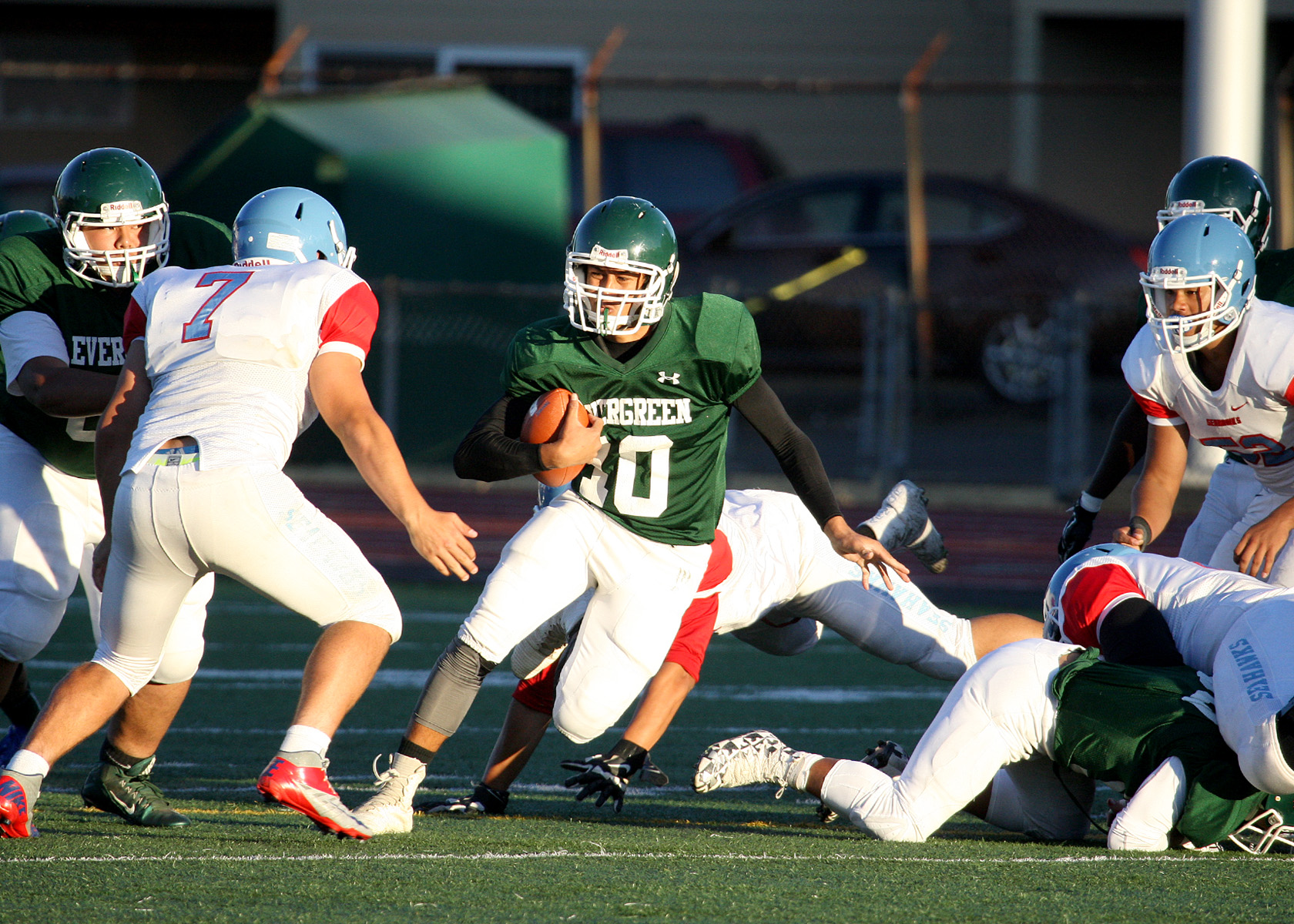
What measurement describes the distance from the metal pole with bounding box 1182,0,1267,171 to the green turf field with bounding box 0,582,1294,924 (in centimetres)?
649

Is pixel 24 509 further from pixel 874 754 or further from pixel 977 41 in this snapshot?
pixel 977 41

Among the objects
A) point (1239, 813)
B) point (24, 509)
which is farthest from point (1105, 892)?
point (24, 509)

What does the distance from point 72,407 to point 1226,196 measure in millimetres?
3542

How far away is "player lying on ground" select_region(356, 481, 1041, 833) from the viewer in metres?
4.27

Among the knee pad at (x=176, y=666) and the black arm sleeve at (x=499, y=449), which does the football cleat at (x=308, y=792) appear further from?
the black arm sleeve at (x=499, y=449)

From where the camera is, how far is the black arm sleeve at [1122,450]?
504cm

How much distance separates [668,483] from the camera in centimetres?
432

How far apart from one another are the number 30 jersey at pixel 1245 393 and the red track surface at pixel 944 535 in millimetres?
3682

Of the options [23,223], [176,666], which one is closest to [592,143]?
[23,223]

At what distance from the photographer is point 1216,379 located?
461 centimetres

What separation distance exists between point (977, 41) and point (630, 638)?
13.5 m

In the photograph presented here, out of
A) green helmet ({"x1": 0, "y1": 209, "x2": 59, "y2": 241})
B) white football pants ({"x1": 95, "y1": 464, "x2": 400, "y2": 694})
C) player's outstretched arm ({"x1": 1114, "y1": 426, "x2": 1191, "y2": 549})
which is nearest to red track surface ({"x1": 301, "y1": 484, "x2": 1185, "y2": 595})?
green helmet ({"x1": 0, "y1": 209, "x2": 59, "y2": 241})

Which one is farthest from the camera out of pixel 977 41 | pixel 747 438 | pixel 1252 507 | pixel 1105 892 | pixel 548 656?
pixel 977 41

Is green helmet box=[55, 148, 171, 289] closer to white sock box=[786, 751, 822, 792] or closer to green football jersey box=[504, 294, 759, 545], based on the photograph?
green football jersey box=[504, 294, 759, 545]
